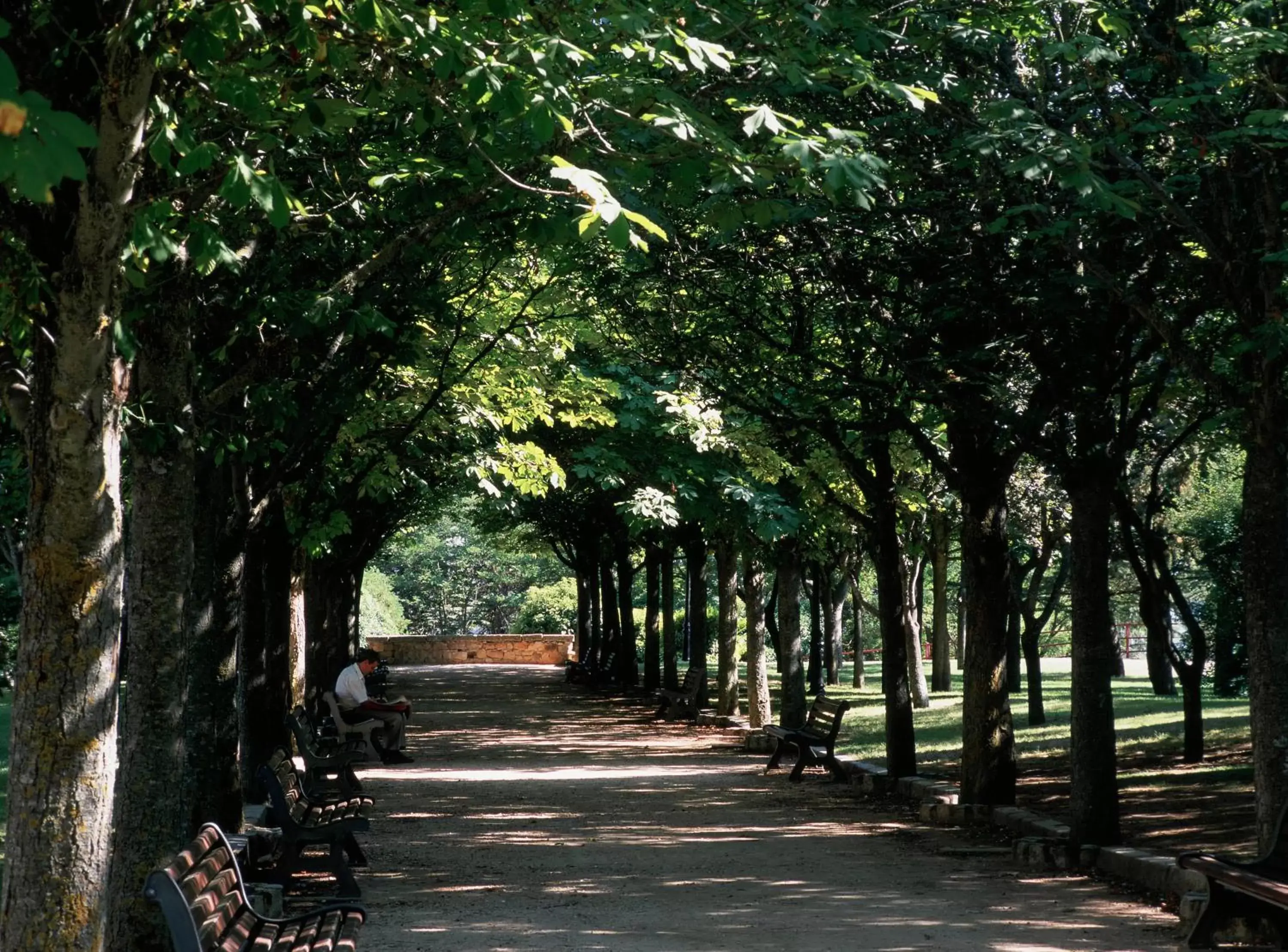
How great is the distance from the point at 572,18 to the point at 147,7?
3.26 meters

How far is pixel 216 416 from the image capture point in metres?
9.46

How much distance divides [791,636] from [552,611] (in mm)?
53259

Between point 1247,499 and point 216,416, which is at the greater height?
point 216,416

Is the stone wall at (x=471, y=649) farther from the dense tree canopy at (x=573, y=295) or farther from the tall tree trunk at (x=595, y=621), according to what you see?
the dense tree canopy at (x=573, y=295)

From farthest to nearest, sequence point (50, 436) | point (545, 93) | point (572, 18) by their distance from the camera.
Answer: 1. point (572, 18)
2. point (545, 93)
3. point (50, 436)

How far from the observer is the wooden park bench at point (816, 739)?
1853 centimetres

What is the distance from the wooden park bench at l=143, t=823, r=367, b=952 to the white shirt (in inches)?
569

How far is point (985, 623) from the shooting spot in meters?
14.1

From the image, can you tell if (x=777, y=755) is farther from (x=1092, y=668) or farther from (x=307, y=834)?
(x=307, y=834)

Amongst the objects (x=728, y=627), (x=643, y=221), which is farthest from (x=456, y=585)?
(x=643, y=221)

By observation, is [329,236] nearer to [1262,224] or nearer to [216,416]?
[216,416]

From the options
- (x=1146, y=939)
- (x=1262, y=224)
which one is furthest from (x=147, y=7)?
(x=1146, y=939)

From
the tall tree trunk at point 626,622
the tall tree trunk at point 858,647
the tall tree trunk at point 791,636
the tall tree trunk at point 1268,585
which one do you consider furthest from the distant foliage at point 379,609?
the tall tree trunk at point 1268,585

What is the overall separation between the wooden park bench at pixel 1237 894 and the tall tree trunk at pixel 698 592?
20298mm
